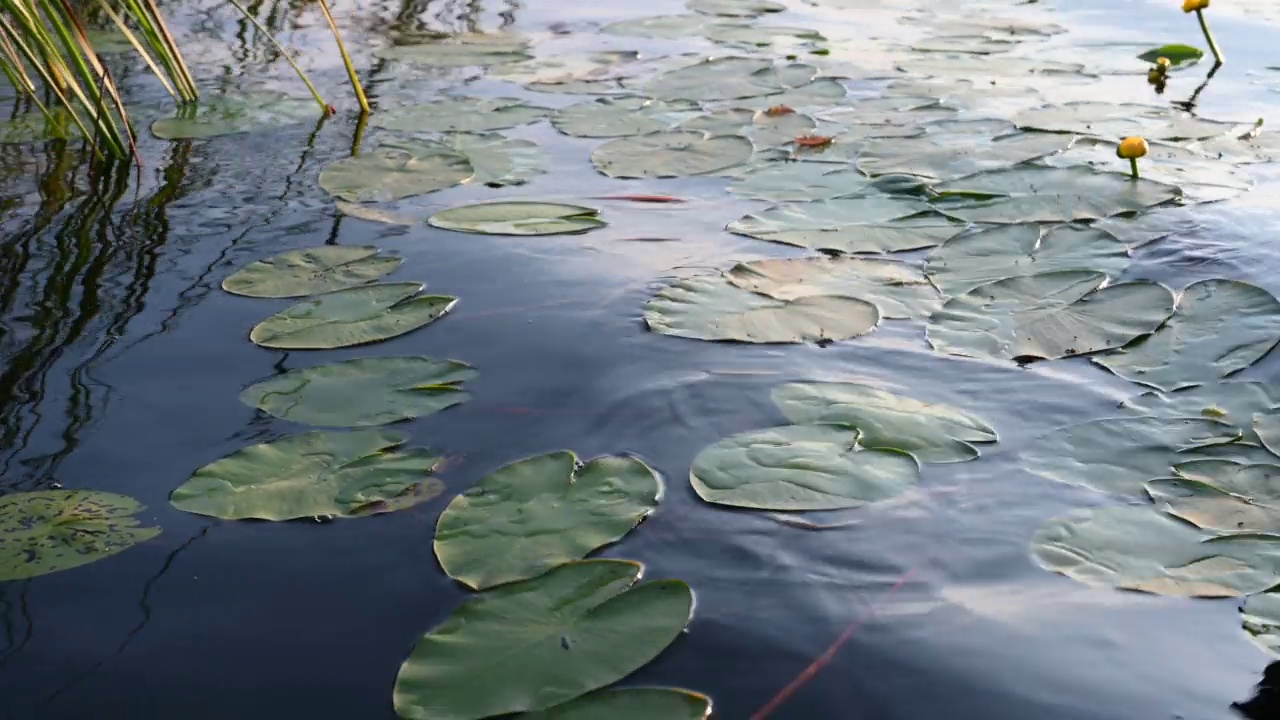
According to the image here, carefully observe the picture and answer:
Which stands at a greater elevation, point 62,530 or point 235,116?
point 235,116

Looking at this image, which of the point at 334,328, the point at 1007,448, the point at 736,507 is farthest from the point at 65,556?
the point at 1007,448

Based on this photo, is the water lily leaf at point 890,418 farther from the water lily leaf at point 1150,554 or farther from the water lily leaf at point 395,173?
the water lily leaf at point 395,173

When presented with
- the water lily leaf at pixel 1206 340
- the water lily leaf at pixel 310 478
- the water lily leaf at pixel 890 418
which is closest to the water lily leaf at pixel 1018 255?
the water lily leaf at pixel 1206 340

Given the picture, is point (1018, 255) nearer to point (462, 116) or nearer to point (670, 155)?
point (670, 155)

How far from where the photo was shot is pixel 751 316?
2195 mm

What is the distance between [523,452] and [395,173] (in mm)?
1477

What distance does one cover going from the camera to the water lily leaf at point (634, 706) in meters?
1.23

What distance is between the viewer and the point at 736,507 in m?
1.64

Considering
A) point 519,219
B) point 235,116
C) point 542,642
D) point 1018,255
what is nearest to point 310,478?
point 542,642

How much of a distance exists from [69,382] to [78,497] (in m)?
0.42

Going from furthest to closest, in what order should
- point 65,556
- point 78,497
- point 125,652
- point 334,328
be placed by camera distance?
point 334,328 < point 78,497 < point 65,556 < point 125,652

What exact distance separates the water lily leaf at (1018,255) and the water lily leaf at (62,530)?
1.54 m

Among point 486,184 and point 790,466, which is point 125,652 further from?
point 486,184

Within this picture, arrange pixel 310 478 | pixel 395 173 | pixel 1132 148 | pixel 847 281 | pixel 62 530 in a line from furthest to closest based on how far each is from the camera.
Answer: pixel 395 173 < pixel 1132 148 < pixel 847 281 < pixel 310 478 < pixel 62 530
